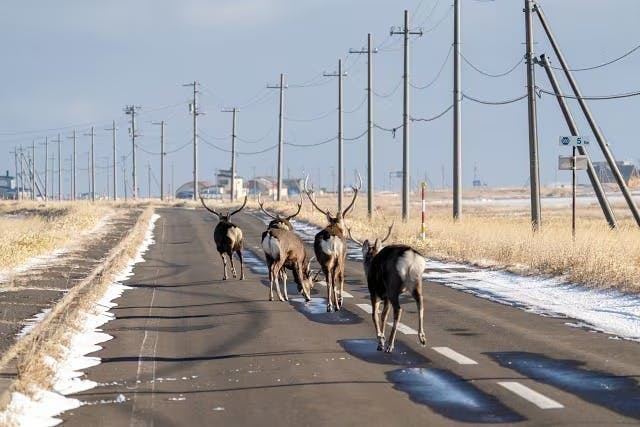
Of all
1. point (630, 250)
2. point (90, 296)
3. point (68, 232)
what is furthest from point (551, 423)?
point (68, 232)

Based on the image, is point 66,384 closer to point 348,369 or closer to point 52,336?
point 52,336

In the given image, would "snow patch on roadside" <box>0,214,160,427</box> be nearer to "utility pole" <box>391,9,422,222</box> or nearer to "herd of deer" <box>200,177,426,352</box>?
"herd of deer" <box>200,177,426,352</box>

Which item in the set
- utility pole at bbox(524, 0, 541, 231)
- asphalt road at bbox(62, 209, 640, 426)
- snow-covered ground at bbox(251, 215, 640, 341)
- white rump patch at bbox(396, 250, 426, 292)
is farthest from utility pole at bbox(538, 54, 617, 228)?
white rump patch at bbox(396, 250, 426, 292)

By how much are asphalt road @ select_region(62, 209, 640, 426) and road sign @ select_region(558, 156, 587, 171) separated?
9.95 metres

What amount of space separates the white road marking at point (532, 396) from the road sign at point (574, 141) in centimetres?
1708

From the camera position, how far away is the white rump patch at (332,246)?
14.1m

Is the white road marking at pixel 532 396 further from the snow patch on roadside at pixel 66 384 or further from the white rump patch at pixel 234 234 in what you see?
the white rump patch at pixel 234 234

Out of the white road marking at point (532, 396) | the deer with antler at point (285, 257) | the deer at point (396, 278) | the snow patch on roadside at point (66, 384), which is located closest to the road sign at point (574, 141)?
the deer with antler at point (285, 257)

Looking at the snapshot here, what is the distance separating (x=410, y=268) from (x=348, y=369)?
1465 mm

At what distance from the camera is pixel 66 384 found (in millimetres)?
8867

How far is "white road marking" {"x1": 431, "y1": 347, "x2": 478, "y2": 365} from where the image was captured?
970 centimetres

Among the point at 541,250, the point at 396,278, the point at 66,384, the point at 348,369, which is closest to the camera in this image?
the point at 66,384

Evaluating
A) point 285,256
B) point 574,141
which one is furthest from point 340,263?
point 574,141

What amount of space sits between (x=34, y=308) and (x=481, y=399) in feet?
30.2
